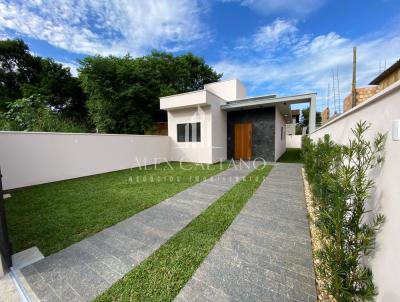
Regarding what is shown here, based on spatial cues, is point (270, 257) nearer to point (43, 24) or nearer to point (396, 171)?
point (396, 171)

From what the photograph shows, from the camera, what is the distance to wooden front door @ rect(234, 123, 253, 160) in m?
9.95

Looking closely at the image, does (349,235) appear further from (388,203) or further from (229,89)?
(229,89)

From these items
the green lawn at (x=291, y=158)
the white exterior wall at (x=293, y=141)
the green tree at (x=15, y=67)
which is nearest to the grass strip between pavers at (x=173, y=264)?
the green lawn at (x=291, y=158)

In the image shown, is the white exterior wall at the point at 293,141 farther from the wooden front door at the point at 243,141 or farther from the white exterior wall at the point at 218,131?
the white exterior wall at the point at 218,131

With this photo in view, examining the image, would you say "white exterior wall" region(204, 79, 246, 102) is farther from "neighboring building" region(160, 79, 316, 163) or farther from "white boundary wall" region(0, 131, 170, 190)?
"white boundary wall" region(0, 131, 170, 190)

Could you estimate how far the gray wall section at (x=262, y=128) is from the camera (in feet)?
30.5

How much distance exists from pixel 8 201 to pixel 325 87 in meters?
19.0

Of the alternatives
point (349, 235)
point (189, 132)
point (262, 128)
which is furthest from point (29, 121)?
point (262, 128)

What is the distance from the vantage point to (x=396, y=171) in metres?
1.09

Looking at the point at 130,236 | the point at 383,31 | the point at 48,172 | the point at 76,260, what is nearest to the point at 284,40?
the point at 383,31

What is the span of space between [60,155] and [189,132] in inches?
231

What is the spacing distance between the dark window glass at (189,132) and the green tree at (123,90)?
4.75 m

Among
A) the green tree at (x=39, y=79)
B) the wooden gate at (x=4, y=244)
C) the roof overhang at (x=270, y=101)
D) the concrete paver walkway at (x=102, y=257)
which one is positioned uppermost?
the green tree at (x=39, y=79)

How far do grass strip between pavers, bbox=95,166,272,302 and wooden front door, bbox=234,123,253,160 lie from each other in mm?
7146
